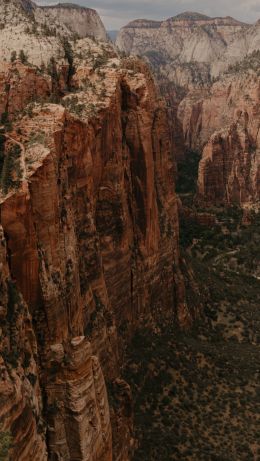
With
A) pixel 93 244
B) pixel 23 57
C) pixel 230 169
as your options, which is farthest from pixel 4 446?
pixel 230 169

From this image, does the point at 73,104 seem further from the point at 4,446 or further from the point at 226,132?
the point at 226,132

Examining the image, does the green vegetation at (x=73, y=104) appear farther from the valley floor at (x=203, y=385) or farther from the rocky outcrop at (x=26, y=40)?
the valley floor at (x=203, y=385)

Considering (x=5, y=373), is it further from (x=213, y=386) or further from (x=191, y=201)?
(x=191, y=201)

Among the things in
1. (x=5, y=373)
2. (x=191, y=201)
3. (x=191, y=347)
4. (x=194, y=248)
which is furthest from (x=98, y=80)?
(x=191, y=201)

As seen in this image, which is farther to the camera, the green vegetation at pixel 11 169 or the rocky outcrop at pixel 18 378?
the green vegetation at pixel 11 169

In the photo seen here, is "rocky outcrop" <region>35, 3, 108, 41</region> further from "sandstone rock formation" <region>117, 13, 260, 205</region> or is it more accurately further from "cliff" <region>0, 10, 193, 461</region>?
"cliff" <region>0, 10, 193, 461</region>

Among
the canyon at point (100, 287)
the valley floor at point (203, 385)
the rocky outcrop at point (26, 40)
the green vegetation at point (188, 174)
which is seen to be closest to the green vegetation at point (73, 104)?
the canyon at point (100, 287)
